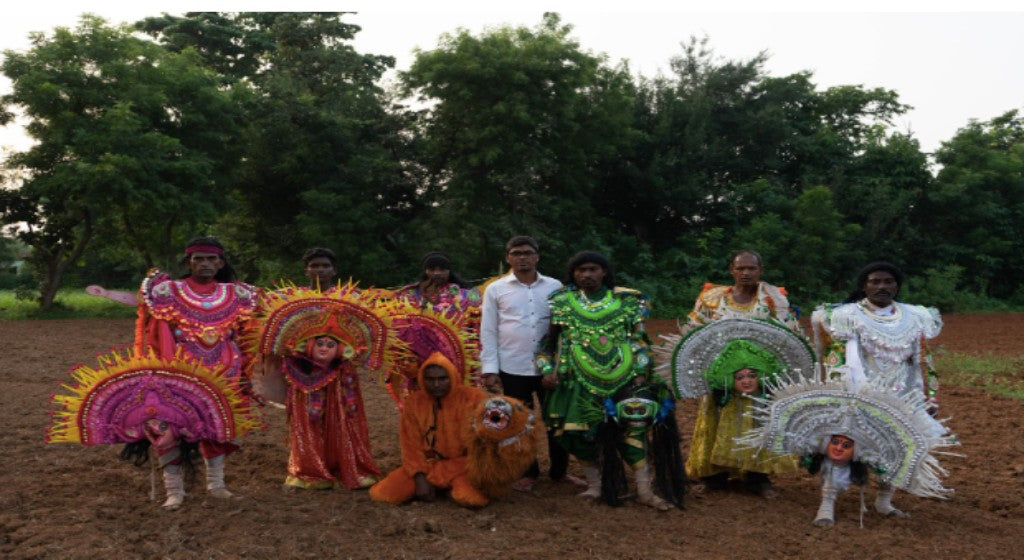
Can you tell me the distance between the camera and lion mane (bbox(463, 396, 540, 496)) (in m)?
4.78

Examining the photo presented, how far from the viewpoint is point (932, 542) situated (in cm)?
432

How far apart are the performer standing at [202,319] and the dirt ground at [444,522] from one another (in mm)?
594

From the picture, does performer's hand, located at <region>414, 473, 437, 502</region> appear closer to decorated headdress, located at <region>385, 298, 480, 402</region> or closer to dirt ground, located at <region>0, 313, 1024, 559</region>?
dirt ground, located at <region>0, 313, 1024, 559</region>

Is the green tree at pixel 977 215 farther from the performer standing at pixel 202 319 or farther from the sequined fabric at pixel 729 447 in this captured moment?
the performer standing at pixel 202 319

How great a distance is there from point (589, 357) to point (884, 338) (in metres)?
1.76

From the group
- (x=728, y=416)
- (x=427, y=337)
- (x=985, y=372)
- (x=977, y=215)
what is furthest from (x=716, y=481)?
(x=977, y=215)

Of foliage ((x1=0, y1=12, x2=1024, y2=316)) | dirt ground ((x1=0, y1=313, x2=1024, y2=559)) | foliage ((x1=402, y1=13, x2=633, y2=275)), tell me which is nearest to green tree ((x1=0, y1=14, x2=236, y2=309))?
foliage ((x1=0, y1=12, x2=1024, y2=316))

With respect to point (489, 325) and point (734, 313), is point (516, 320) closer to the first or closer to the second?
point (489, 325)

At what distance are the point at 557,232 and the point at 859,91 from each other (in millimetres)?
15398

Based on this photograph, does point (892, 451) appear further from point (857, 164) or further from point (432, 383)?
point (857, 164)

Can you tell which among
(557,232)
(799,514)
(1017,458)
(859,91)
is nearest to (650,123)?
(557,232)

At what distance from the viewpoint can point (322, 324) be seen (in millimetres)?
5062

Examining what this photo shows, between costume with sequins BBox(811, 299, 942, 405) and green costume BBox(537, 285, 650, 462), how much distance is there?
1.15 m

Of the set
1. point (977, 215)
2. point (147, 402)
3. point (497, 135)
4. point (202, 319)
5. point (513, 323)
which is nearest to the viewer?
point (147, 402)
